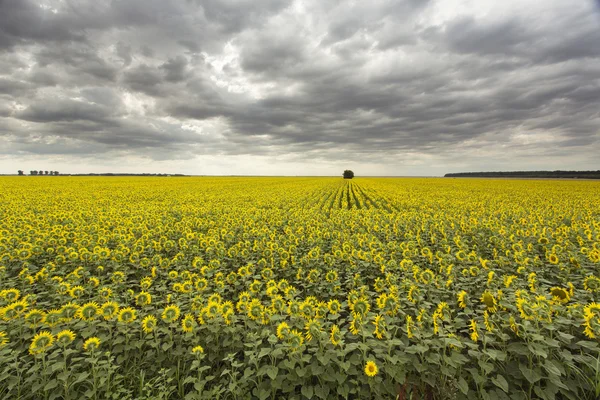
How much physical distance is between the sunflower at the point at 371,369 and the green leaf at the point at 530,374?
5.41ft

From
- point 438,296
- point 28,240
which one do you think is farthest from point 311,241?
point 28,240

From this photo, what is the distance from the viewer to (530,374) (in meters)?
3.01

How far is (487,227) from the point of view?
10.5 m

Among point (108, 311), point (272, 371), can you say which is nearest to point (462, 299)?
point (272, 371)

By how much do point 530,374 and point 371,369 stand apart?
1.77 metres

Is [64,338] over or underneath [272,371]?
over

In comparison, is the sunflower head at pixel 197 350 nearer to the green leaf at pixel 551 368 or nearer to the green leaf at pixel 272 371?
the green leaf at pixel 272 371

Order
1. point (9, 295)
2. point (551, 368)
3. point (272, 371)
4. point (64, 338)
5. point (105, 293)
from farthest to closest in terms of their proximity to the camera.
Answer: point (105, 293)
point (9, 295)
point (64, 338)
point (272, 371)
point (551, 368)

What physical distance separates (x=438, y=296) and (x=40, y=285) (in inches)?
353

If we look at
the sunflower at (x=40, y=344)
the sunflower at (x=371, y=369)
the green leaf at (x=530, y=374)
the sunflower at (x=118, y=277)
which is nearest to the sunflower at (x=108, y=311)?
the sunflower at (x=40, y=344)

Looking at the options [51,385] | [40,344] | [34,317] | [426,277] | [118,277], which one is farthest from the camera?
[118,277]

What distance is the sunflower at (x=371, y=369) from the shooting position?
3085mm

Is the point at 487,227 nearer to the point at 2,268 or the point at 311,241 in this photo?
the point at 311,241

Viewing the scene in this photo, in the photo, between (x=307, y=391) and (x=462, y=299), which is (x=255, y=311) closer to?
(x=307, y=391)
